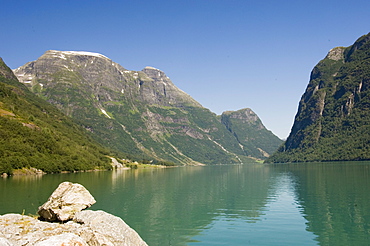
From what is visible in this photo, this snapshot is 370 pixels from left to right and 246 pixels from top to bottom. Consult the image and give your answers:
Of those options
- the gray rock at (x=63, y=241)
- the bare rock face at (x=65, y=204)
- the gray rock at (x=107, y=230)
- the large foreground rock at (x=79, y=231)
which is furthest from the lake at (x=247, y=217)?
the gray rock at (x=63, y=241)

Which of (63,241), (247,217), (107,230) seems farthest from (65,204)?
(247,217)

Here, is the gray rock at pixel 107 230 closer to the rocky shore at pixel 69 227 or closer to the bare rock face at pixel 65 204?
the rocky shore at pixel 69 227

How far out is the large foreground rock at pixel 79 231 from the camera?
56.0ft

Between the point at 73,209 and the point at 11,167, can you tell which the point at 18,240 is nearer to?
the point at 73,209

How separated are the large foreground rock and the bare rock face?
2.43 metres

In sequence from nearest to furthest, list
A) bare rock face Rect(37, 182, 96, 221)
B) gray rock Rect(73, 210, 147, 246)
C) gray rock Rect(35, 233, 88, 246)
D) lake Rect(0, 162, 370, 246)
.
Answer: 1. gray rock Rect(35, 233, 88, 246)
2. gray rock Rect(73, 210, 147, 246)
3. bare rock face Rect(37, 182, 96, 221)
4. lake Rect(0, 162, 370, 246)

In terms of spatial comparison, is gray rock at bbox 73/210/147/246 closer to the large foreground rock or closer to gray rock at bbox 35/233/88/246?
the large foreground rock

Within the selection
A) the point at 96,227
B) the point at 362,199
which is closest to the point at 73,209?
the point at 96,227

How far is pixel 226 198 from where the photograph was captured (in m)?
64.5

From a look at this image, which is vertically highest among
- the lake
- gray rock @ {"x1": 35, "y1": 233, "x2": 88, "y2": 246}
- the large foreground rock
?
gray rock @ {"x1": 35, "y1": 233, "x2": 88, "y2": 246}

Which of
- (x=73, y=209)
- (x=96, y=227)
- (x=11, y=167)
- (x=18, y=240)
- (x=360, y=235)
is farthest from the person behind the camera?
(x=11, y=167)

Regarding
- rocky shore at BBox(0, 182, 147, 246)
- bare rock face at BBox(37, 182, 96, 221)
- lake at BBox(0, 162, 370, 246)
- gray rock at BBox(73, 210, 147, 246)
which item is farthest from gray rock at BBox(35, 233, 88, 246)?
lake at BBox(0, 162, 370, 246)

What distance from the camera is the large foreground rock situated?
17.1m

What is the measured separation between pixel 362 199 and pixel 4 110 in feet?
653
